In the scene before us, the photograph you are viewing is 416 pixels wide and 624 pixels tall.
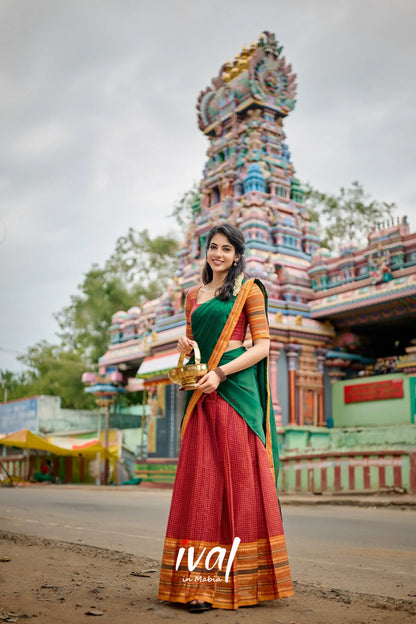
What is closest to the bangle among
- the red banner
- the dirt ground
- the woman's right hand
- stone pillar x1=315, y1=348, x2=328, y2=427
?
the woman's right hand

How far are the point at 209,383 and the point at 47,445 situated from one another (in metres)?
16.7

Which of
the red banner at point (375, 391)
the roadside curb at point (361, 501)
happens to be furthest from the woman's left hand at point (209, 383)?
the red banner at point (375, 391)

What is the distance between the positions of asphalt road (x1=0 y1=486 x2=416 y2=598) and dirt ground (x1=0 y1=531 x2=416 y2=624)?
375 mm

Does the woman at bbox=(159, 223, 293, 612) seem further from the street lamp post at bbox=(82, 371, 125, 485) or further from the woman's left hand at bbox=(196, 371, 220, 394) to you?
the street lamp post at bbox=(82, 371, 125, 485)

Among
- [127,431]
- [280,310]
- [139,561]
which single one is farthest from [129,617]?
[127,431]

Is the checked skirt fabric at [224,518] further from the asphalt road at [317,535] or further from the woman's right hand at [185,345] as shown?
the asphalt road at [317,535]

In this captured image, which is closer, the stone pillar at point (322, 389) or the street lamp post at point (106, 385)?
the stone pillar at point (322, 389)

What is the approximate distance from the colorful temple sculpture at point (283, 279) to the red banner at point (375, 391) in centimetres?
35

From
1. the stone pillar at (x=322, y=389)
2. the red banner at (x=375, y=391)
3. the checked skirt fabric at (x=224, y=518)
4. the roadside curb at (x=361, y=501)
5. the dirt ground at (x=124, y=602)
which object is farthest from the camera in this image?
the stone pillar at (x=322, y=389)

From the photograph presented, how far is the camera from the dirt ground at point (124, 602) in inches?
95.6

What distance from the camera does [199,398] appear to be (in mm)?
3006

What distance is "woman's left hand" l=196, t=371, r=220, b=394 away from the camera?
112 inches

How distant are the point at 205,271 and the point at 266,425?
0.88m

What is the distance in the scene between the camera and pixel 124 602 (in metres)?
2.69
